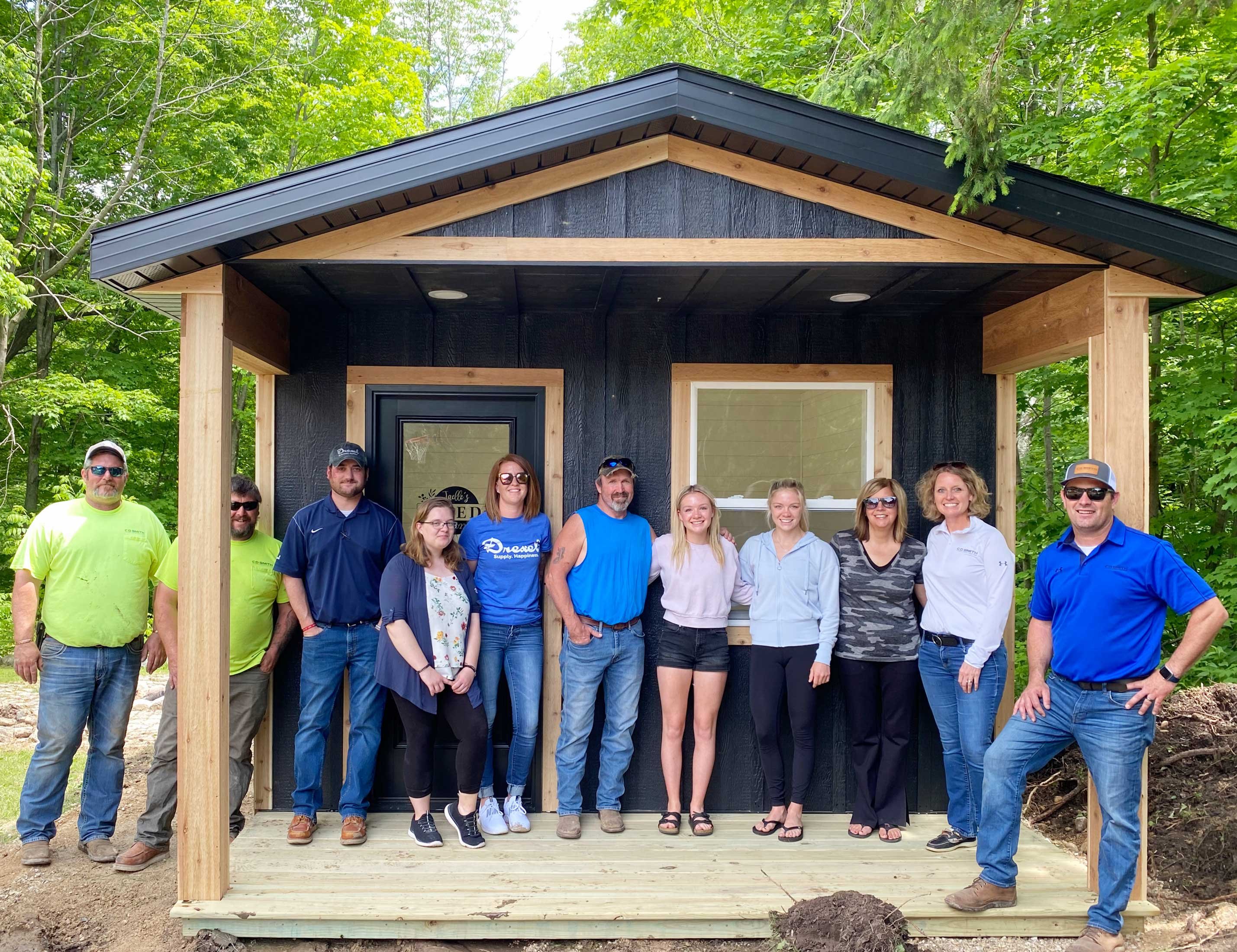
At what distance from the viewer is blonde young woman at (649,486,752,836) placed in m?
4.09

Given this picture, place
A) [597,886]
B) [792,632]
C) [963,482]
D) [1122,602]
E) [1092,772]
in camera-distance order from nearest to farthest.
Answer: [1122,602] → [1092,772] → [597,886] → [963,482] → [792,632]

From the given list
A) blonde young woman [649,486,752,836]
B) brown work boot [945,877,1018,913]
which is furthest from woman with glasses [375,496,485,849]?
brown work boot [945,877,1018,913]

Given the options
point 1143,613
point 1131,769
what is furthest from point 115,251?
point 1131,769

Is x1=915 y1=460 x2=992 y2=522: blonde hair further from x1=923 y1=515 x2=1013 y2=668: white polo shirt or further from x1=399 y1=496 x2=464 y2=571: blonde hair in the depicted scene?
x1=399 y1=496 x2=464 y2=571: blonde hair

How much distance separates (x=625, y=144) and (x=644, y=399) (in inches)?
57.2

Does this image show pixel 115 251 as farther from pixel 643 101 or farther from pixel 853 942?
pixel 853 942

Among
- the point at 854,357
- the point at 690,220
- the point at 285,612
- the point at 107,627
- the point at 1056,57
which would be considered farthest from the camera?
the point at 1056,57

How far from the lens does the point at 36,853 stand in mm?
3973

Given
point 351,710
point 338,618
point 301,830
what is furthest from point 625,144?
point 301,830

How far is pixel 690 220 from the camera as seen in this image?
337cm

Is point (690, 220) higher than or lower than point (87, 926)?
higher

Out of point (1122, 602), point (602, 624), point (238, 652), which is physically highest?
point (1122, 602)

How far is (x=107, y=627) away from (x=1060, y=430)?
9.21 meters

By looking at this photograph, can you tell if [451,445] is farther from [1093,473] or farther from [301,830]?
[1093,473]
